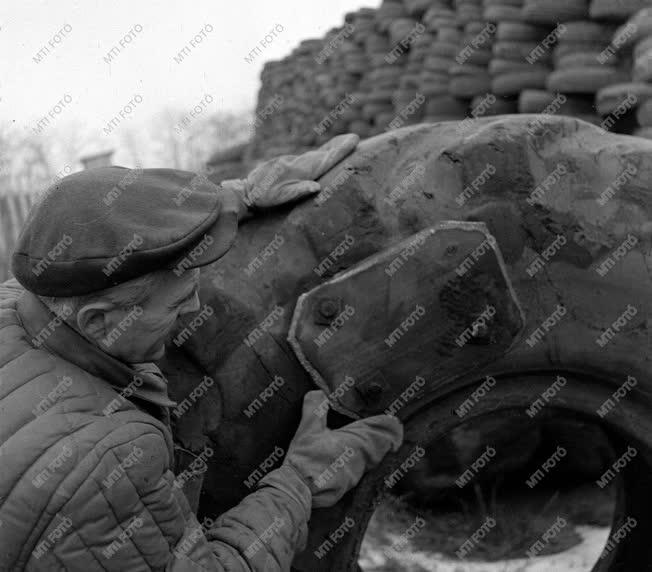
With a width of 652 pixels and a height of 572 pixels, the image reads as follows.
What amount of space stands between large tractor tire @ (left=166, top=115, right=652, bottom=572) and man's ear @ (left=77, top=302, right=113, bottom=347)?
0.26m

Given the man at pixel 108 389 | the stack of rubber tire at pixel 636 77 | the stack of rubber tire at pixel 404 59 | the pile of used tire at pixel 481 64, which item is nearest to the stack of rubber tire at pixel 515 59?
the pile of used tire at pixel 481 64

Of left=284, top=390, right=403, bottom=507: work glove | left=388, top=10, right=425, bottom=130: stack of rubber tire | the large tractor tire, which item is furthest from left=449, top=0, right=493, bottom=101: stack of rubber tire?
left=284, top=390, right=403, bottom=507: work glove

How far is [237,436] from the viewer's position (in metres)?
1.44

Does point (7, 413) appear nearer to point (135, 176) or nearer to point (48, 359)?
point (48, 359)

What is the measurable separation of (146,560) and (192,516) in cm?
13

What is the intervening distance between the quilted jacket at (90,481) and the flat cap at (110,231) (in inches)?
4.9

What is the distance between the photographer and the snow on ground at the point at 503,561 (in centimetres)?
313

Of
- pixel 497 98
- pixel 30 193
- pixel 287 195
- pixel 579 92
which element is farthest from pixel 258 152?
pixel 287 195

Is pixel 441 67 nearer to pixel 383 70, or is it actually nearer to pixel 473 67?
pixel 473 67

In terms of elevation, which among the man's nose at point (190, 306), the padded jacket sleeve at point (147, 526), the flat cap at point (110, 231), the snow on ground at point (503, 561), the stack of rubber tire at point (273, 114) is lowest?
the snow on ground at point (503, 561)

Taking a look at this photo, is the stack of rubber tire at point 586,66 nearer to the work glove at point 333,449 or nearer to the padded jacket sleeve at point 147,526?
the work glove at point 333,449

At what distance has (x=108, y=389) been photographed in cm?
119

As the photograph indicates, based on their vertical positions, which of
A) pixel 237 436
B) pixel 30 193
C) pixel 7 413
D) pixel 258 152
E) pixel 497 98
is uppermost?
pixel 7 413

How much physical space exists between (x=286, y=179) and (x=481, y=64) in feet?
8.63
